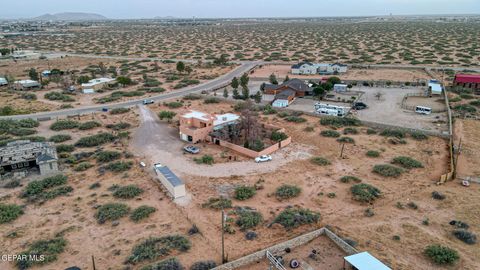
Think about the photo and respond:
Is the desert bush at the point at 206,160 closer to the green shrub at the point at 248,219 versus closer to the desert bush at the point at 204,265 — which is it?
the green shrub at the point at 248,219

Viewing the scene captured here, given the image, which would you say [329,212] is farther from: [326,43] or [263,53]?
[326,43]

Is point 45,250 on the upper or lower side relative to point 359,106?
lower

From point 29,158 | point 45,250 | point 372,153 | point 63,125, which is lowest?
point 45,250

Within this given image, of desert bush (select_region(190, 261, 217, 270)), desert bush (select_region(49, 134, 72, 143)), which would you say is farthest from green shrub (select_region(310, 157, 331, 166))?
desert bush (select_region(49, 134, 72, 143))

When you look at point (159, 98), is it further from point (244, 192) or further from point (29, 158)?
point (244, 192)

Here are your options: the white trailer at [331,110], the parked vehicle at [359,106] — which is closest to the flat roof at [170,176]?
the white trailer at [331,110]

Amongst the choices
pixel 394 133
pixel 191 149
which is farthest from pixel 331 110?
pixel 191 149
